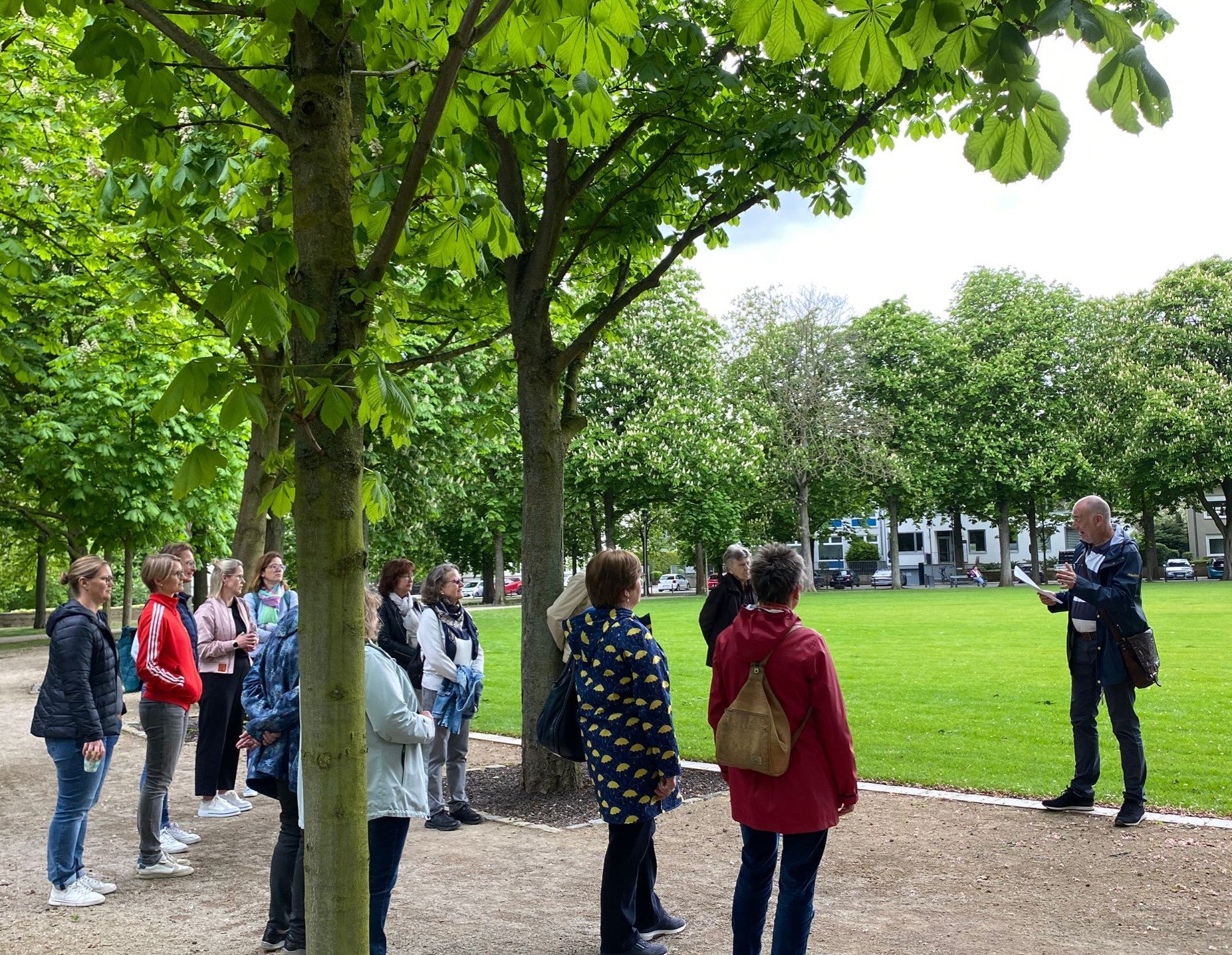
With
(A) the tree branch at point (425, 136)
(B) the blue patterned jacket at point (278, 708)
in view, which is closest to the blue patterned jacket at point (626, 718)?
(B) the blue patterned jacket at point (278, 708)

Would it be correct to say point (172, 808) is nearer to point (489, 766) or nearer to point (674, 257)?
point (489, 766)

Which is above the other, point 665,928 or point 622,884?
point 622,884

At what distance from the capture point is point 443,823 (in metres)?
8.03

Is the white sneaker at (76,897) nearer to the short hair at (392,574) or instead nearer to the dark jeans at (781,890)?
the short hair at (392,574)

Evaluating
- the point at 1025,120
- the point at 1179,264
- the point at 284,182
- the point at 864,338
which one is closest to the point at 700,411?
the point at 864,338

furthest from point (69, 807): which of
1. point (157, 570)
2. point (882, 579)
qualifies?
point (882, 579)

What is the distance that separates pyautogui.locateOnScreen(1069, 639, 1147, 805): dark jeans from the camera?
7.34 meters

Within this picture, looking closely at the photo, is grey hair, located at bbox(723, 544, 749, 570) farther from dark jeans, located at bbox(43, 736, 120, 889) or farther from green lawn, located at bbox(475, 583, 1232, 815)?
dark jeans, located at bbox(43, 736, 120, 889)

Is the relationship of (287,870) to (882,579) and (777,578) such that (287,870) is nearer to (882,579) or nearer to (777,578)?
(777,578)

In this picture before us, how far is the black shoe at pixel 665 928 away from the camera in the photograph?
18.0 ft

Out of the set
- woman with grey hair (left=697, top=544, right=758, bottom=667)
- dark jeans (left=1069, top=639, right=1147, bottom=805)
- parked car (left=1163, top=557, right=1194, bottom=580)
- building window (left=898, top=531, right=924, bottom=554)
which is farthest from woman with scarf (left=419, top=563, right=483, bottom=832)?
building window (left=898, top=531, right=924, bottom=554)

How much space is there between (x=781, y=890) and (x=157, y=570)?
4580mm

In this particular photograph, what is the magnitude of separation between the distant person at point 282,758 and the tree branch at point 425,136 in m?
2.59

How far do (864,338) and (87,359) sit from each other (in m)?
43.2
